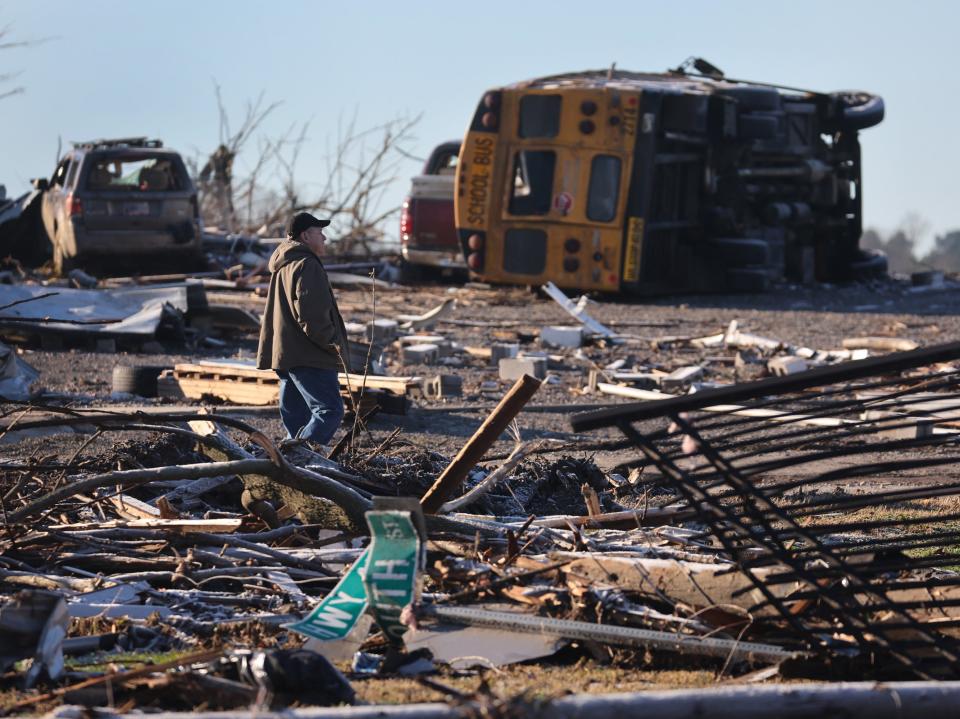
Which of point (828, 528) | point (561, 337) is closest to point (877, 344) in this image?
point (561, 337)

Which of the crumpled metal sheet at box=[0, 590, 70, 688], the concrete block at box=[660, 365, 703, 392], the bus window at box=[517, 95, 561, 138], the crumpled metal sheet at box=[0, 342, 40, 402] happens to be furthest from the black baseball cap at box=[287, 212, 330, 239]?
the bus window at box=[517, 95, 561, 138]

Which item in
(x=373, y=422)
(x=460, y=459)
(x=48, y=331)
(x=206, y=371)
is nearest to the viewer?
(x=460, y=459)

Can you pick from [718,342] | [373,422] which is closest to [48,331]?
[373,422]

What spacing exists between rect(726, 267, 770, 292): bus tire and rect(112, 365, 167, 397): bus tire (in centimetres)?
1133

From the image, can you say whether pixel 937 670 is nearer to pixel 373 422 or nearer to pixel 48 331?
pixel 373 422

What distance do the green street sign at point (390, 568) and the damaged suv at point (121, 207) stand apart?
1675 centimetres

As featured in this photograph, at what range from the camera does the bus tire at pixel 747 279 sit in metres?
21.5

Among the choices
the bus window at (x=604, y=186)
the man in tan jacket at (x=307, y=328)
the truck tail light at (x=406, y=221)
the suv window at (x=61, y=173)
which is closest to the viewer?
the man in tan jacket at (x=307, y=328)

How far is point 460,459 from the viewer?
6.16 meters

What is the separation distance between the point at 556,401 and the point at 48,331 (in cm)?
573

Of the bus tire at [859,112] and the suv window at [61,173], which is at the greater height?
the bus tire at [859,112]

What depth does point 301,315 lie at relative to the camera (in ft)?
29.0

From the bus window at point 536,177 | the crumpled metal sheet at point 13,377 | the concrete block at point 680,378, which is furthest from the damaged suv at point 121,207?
the concrete block at point 680,378

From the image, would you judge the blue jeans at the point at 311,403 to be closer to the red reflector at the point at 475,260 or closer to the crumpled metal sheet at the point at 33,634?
the crumpled metal sheet at the point at 33,634
